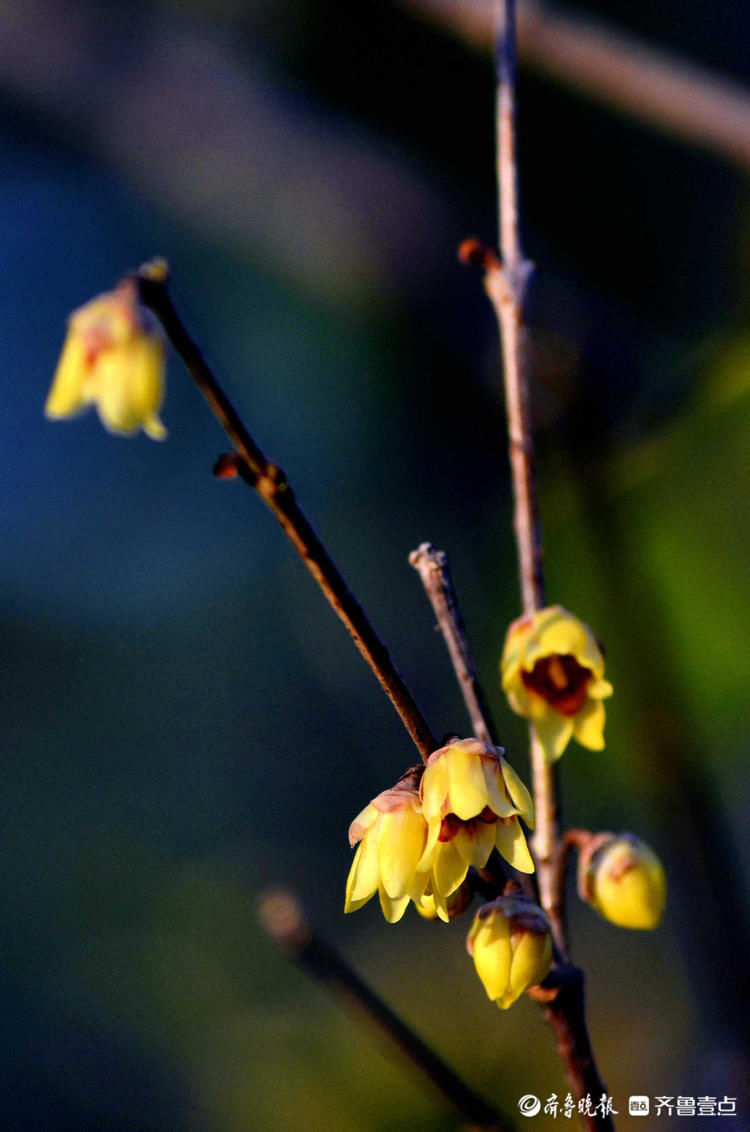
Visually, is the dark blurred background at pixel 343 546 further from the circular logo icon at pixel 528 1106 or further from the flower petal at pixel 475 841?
the flower petal at pixel 475 841

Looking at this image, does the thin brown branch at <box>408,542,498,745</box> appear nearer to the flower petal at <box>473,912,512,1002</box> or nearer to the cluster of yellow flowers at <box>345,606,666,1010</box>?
the cluster of yellow flowers at <box>345,606,666,1010</box>

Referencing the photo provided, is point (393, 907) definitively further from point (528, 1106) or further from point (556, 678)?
point (528, 1106)

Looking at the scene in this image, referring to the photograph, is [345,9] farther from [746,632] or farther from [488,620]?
[746,632]

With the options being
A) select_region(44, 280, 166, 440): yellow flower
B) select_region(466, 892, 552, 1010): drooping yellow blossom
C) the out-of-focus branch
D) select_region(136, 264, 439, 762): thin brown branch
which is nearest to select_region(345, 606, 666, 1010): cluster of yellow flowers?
select_region(466, 892, 552, 1010): drooping yellow blossom

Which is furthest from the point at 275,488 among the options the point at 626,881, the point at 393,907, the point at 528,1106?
the point at 528,1106

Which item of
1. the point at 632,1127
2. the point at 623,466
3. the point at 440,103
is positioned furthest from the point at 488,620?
the point at 440,103

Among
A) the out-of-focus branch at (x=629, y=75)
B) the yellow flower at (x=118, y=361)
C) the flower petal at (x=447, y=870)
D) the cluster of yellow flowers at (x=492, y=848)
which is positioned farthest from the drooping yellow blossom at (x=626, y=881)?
the out-of-focus branch at (x=629, y=75)

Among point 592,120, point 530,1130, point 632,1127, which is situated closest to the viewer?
point 530,1130
